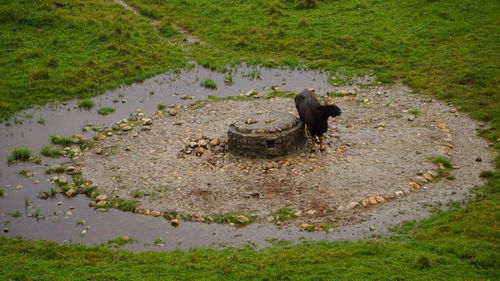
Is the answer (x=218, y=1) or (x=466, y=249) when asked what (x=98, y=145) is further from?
(x=218, y=1)

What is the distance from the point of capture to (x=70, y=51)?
31188mm

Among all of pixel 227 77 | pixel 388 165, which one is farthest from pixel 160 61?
pixel 388 165

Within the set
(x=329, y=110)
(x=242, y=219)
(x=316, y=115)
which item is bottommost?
(x=242, y=219)

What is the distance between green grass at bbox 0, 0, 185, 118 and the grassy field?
7 cm

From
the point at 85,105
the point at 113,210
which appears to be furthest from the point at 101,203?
the point at 85,105

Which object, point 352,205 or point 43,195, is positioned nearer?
point 352,205

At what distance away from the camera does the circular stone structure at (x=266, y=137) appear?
20.3m

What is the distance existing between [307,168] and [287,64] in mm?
11352

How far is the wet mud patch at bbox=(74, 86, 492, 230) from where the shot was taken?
57.7 ft

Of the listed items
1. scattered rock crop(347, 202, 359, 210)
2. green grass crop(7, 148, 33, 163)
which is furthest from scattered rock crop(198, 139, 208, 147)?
scattered rock crop(347, 202, 359, 210)

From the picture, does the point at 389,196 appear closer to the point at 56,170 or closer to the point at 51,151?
the point at 56,170

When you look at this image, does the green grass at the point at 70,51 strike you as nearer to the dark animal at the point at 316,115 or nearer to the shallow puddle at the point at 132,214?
the shallow puddle at the point at 132,214

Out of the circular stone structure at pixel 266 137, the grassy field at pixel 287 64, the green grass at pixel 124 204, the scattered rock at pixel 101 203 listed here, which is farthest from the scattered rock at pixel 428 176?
the scattered rock at pixel 101 203

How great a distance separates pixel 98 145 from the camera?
74.6 ft
